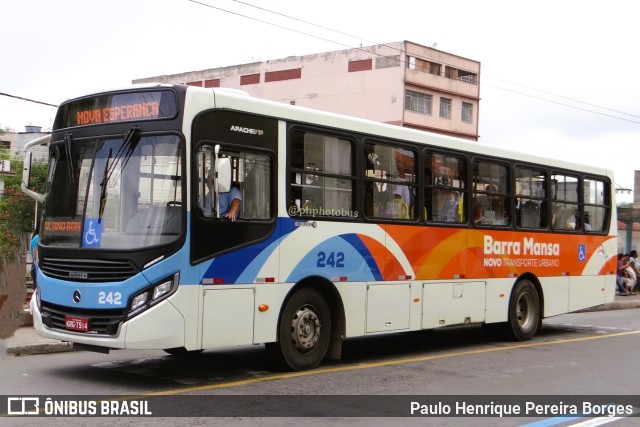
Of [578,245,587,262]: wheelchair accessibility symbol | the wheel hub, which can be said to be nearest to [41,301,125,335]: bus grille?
the wheel hub

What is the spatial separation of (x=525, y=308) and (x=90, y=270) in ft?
27.9

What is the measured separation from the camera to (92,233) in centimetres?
797

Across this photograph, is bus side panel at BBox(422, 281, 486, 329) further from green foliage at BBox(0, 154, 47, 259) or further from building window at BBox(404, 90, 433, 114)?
building window at BBox(404, 90, 433, 114)

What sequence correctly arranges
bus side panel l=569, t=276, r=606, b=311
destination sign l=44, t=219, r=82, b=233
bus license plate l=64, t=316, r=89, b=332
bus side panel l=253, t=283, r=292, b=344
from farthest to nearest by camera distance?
1. bus side panel l=569, t=276, r=606, b=311
2. bus side panel l=253, t=283, r=292, b=344
3. destination sign l=44, t=219, r=82, b=233
4. bus license plate l=64, t=316, r=89, b=332

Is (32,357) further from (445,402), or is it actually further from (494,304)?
(494,304)

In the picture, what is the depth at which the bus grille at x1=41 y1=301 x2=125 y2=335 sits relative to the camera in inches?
300

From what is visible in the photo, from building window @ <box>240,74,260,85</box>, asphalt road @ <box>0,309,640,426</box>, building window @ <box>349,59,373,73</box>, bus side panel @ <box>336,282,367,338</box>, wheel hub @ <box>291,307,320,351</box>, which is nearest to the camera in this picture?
asphalt road @ <box>0,309,640,426</box>

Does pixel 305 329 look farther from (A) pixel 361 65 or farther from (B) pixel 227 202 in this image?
(A) pixel 361 65

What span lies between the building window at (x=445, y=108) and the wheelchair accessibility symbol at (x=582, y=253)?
150ft

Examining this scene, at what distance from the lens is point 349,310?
381 inches

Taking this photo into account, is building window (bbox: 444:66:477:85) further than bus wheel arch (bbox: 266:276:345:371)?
Yes

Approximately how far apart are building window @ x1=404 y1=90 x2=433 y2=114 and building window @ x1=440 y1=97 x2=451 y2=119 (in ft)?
4.60

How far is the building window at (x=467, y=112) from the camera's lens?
61.8 m

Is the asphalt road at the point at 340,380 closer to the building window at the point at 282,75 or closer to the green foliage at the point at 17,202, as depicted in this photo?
the green foliage at the point at 17,202
